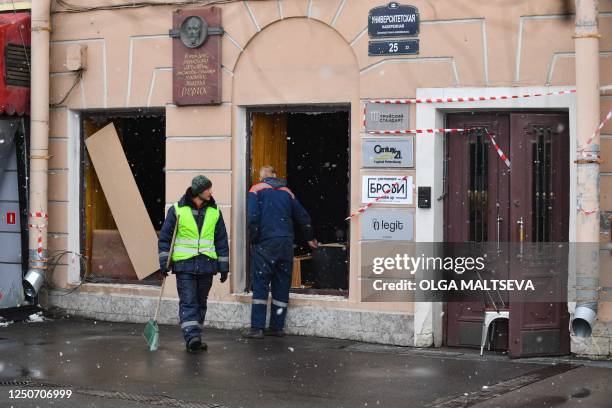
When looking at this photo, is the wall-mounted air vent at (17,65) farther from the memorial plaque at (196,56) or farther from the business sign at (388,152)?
the business sign at (388,152)

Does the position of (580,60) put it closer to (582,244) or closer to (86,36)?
(582,244)

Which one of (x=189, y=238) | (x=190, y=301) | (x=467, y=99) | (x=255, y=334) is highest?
(x=467, y=99)


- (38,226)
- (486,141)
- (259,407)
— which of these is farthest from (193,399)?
(38,226)

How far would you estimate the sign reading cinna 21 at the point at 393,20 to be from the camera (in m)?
11.7

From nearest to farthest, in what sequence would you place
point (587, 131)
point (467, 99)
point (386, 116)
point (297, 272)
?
point (587, 131) < point (467, 99) < point (386, 116) < point (297, 272)

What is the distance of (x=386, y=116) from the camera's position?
11.9 meters

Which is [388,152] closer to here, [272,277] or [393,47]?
[393,47]

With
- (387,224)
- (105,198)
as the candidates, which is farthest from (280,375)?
(105,198)

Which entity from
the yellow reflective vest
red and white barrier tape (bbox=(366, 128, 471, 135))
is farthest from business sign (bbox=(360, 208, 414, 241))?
the yellow reflective vest

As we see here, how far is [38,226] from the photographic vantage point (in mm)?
13805

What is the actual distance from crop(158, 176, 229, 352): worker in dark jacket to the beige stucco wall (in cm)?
160

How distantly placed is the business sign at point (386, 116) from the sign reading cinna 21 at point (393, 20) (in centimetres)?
75

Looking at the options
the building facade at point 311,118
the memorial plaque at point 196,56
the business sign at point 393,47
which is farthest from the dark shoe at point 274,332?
the business sign at point 393,47

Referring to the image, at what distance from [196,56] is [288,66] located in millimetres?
1191
